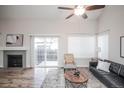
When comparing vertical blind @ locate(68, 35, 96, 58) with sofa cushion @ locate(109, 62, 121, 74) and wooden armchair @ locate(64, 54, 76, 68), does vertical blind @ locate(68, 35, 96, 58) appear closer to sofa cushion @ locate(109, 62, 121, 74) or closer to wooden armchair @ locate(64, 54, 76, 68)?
wooden armchair @ locate(64, 54, 76, 68)

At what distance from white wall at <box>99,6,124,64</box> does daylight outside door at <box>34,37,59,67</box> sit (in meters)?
2.72

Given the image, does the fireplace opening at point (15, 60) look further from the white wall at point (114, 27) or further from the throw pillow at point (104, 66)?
the white wall at point (114, 27)

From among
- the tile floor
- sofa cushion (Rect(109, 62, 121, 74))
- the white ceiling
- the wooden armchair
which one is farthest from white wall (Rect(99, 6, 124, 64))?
the wooden armchair

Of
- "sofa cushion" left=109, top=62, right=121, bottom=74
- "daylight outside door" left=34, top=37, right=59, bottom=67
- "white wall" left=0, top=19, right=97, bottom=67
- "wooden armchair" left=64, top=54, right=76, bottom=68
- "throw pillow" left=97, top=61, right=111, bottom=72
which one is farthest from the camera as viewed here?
"daylight outside door" left=34, top=37, right=59, bottom=67

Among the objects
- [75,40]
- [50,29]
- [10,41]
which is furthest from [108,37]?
[10,41]

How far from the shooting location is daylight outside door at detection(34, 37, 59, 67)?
7.58 m

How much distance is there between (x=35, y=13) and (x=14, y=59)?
8.66 ft

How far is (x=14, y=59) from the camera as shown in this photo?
7668 millimetres

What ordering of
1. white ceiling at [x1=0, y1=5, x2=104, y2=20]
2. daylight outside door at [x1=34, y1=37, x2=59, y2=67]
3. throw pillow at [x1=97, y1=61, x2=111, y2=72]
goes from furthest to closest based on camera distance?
daylight outside door at [x1=34, y1=37, x2=59, y2=67]
white ceiling at [x1=0, y1=5, x2=104, y2=20]
throw pillow at [x1=97, y1=61, x2=111, y2=72]

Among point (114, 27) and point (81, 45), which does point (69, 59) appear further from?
point (114, 27)

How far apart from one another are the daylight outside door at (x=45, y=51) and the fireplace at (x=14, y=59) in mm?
652

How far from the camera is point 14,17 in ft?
24.0

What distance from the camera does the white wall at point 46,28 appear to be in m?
7.43
